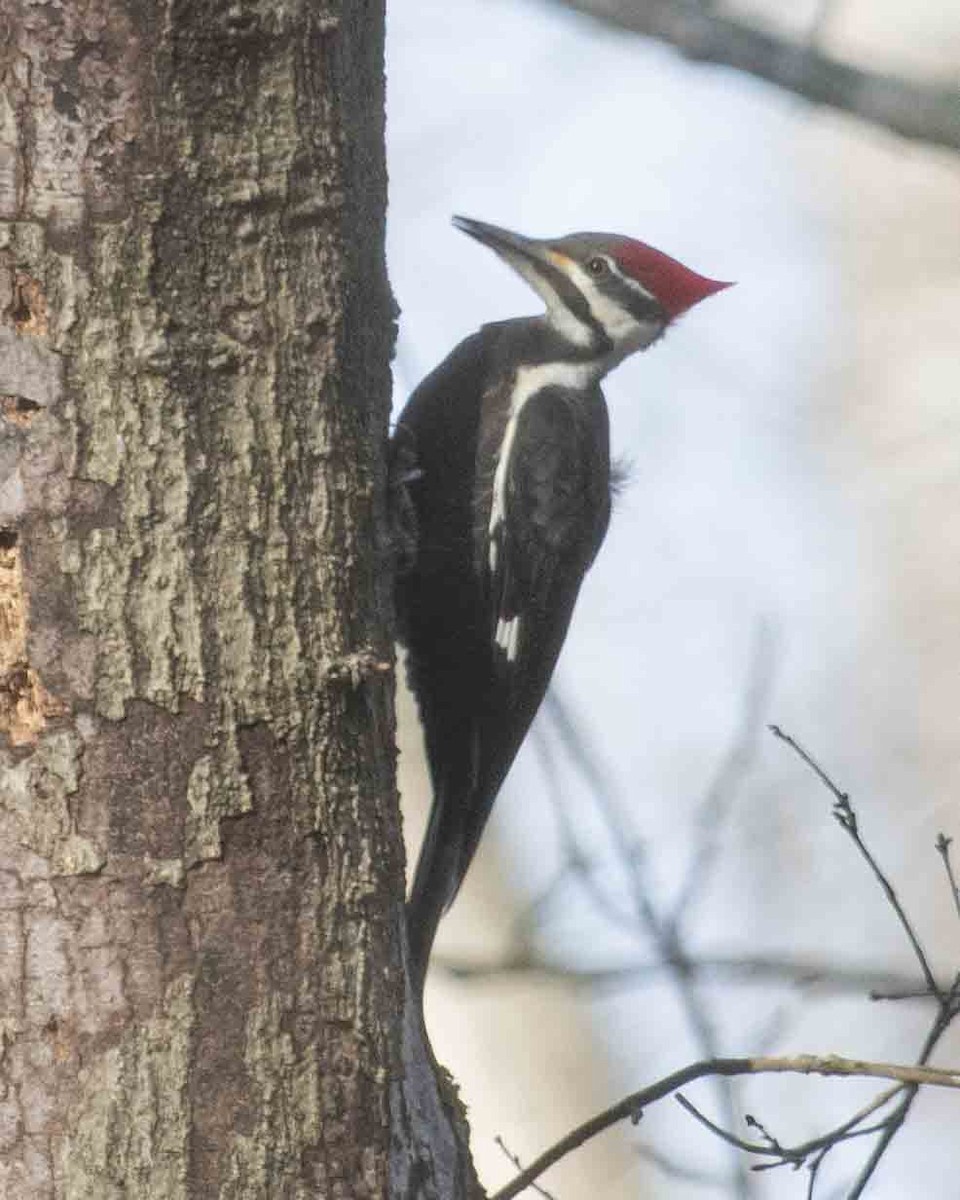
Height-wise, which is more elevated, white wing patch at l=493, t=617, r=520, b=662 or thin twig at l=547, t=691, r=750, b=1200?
white wing patch at l=493, t=617, r=520, b=662

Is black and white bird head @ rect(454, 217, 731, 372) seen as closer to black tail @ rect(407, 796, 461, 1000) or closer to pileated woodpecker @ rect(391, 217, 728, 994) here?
pileated woodpecker @ rect(391, 217, 728, 994)

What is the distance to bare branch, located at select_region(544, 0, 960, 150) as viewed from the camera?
3539 millimetres

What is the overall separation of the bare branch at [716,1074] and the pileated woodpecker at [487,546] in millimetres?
983

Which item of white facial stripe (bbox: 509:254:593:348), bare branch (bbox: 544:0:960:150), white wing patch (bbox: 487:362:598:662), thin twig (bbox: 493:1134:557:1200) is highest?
bare branch (bbox: 544:0:960:150)

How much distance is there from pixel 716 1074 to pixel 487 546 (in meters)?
1.29

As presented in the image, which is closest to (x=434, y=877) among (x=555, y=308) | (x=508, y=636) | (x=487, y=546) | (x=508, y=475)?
(x=508, y=636)

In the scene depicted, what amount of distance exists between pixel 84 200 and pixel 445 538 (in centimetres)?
144

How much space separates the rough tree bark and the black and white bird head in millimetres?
1645

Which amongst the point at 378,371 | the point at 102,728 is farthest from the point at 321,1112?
the point at 378,371

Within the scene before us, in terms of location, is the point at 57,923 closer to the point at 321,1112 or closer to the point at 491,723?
the point at 321,1112

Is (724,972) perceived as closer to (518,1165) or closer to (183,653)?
(518,1165)

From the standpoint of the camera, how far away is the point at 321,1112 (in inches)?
73.1

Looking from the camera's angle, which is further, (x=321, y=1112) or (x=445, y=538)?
(x=445, y=538)

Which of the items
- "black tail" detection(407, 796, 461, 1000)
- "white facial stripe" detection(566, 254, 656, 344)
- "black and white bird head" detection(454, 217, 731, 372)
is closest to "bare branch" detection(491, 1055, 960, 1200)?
"black tail" detection(407, 796, 461, 1000)
